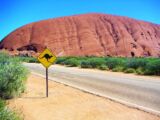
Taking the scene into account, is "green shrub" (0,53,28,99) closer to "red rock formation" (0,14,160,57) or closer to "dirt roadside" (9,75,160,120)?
"dirt roadside" (9,75,160,120)

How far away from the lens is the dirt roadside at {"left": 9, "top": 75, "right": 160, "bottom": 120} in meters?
9.22

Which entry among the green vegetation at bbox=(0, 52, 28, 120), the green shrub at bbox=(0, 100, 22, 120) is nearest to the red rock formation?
the green vegetation at bbox=(0, 52, 28, 120)

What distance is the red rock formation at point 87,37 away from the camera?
102625mm

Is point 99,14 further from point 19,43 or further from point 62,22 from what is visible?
point 19,43

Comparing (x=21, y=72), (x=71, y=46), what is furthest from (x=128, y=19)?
(x=21, y=72)

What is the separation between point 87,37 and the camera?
104 m

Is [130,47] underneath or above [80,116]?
above

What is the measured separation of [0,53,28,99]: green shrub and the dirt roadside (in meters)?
0.41

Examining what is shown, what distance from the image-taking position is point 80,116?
9328mm

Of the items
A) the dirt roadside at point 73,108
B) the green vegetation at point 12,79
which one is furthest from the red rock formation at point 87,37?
the dirt roadside at point 73,108

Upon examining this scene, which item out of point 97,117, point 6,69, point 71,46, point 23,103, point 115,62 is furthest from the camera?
point 71,46

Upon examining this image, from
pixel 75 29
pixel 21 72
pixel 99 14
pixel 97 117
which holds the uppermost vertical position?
pixel 99 14

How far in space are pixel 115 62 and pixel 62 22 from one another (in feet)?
250

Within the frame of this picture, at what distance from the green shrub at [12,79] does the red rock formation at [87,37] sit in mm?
87142
